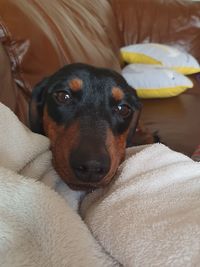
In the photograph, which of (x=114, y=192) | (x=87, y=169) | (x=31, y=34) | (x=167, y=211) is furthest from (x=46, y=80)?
(x=167, y=211)

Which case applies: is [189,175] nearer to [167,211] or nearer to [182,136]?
[167,211]

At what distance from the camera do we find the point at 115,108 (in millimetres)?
1202

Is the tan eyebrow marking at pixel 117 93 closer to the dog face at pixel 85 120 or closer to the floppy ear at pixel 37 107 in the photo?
the dog face at pixel 85 120

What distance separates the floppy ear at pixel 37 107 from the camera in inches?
49.9

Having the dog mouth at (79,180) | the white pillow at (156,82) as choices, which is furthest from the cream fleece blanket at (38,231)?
the white pillow at (156,82)

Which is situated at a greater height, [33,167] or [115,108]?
[33,167]

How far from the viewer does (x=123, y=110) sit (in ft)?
4.05

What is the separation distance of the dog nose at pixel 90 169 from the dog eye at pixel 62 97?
0.31 m

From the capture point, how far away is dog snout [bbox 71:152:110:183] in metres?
0.86

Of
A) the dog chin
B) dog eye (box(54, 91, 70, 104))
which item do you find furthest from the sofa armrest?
the dog chin

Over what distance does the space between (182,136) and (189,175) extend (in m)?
0.93

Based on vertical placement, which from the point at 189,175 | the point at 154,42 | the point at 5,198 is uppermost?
the point at 5,198

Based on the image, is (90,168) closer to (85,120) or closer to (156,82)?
(85,120)

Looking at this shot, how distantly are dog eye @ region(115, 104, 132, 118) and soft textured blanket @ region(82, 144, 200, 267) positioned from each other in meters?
0.33
